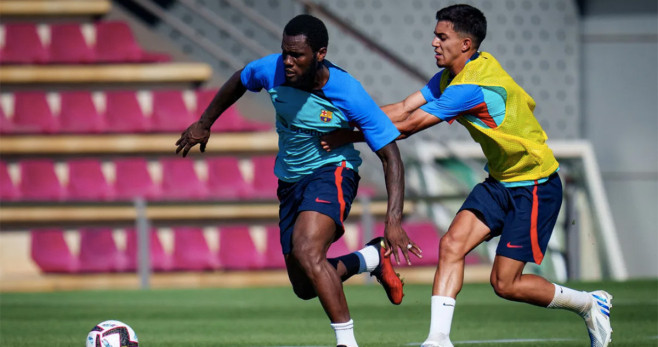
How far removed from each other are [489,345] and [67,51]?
10.4 meters

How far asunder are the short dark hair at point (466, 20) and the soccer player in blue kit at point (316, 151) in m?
0.61

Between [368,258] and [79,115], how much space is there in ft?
30.1

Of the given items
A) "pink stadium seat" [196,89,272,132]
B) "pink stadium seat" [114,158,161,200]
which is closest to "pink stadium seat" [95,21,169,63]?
"pink stadium seat" [196,89,272,132]

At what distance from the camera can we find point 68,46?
15.4 m

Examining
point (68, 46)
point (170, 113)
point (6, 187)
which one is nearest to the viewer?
point (6, 187)

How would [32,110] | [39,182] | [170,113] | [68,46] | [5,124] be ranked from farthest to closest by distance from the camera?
[68,46]
[32,110]
[170,113]
[5,124]
[39,182]

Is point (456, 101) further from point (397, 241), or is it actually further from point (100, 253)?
point (100, 253)

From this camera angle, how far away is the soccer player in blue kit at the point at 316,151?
5.41m

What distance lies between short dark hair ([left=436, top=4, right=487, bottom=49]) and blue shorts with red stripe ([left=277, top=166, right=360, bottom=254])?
37.5 inches

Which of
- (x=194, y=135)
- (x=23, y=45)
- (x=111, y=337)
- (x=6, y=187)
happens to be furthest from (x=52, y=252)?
(x=111, y=337)

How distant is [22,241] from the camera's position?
45.5 feet

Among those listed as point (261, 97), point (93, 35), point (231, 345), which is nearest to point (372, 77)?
point (261, 97)

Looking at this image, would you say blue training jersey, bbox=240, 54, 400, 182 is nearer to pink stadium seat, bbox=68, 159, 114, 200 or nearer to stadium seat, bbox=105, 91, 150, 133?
pink stadium seat, bbox=68, 159, 114, 200

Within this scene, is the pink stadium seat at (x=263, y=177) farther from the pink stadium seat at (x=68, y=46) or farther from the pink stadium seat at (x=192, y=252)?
the pink stadium seat at (x=68, y=46)
